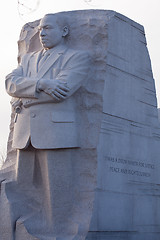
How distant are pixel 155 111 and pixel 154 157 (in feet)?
2.39

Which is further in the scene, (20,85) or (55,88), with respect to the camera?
(20,85)

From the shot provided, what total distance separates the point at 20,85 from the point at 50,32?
0.88m

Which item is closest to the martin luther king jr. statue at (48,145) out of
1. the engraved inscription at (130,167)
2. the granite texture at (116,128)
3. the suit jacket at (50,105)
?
the suit jacket at (50,105)

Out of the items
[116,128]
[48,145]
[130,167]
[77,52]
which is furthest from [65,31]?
[130,167]

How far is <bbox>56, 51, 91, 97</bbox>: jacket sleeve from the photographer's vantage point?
6.93m

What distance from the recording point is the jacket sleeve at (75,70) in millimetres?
6934

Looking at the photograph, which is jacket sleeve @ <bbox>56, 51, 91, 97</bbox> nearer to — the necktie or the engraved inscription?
the necktie

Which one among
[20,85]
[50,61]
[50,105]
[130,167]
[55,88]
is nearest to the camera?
[55,88]

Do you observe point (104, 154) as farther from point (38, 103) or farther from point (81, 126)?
point (38, 103)

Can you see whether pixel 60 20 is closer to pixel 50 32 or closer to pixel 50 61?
pixel 50 32

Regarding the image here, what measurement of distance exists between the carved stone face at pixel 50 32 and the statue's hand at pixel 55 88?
0.71 meters

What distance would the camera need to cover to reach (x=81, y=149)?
6.98 m

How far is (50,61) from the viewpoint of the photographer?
282 inches

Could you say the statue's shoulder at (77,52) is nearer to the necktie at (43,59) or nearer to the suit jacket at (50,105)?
the suit jacket at (50,105)
